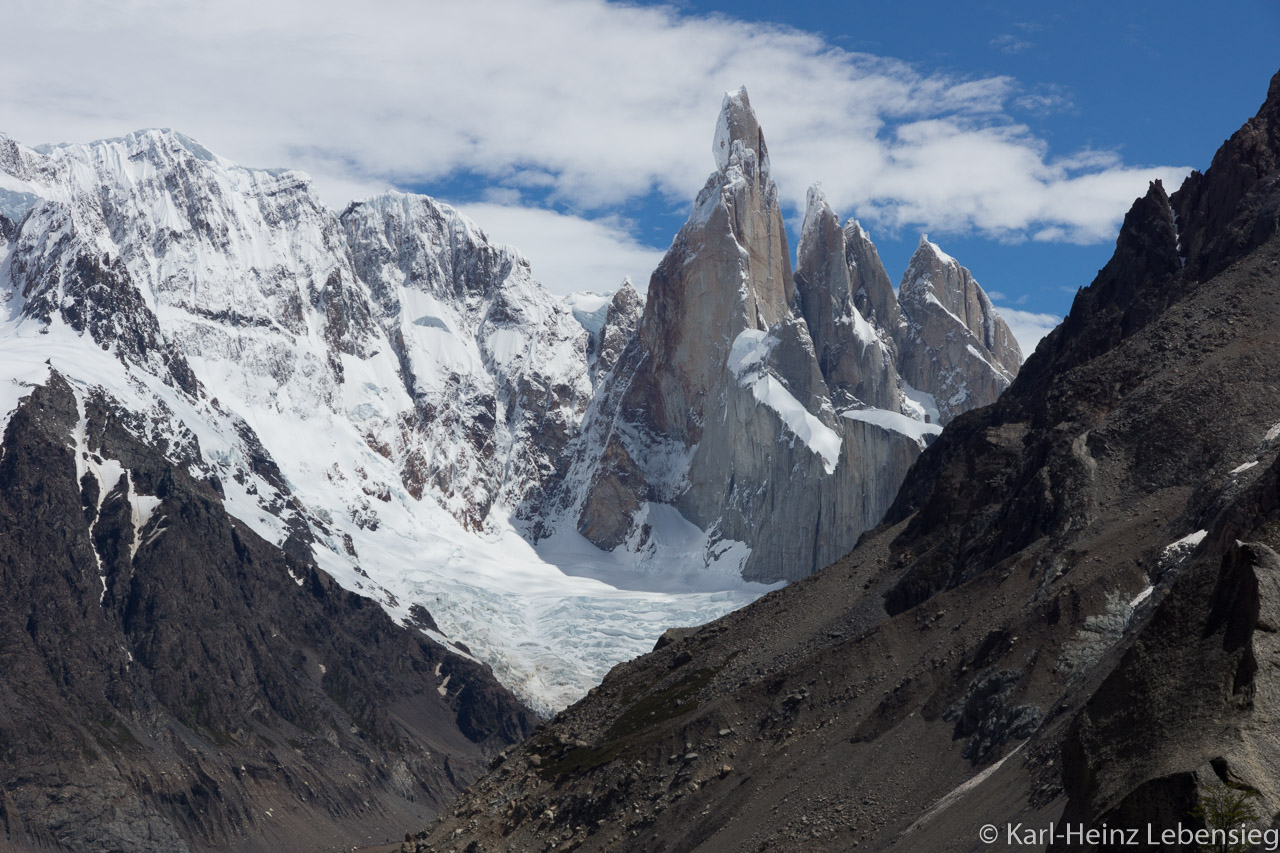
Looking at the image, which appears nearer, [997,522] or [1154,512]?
[1154,512]

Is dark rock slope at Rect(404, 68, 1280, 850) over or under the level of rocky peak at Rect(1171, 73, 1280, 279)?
under

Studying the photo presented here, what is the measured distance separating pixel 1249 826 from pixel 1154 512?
123 ft

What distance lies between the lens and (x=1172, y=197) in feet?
310

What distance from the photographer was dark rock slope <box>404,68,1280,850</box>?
26.3 metres

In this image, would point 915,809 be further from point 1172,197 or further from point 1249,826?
point 1172,197

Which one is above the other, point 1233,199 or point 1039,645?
point 1233,199

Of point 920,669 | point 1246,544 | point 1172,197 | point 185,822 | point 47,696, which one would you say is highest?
point 1172,197

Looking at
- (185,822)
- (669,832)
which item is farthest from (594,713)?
(185,822)

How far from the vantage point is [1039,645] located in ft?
173

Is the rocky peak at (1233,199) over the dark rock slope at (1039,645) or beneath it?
over

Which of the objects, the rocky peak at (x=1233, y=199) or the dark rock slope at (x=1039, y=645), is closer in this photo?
the dark rock slope at (x=1039, y=645)

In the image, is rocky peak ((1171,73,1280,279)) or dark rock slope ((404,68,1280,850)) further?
rocky peak ((1171,73,1280,279))

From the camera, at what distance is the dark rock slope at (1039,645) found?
2634cm

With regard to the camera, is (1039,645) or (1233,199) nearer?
(1039,645)
